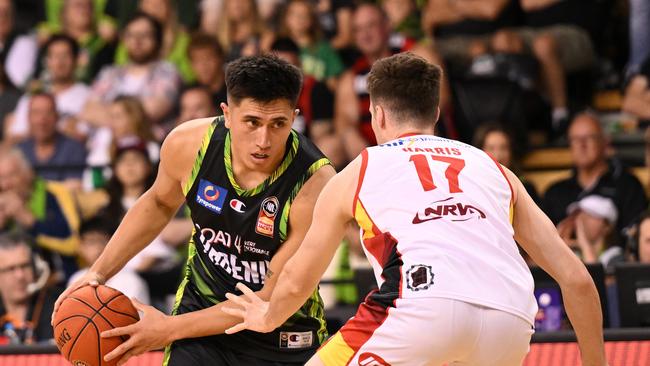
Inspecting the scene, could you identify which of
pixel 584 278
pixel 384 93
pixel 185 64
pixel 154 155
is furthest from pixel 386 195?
pixel 185 64

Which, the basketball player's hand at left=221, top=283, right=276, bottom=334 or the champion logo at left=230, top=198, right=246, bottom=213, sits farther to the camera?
the champion logo at left=230, top=198, right=246, bottom=213

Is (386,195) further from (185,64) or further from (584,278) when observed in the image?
(185,64)

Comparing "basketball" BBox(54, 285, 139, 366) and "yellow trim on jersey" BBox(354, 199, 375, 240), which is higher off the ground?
"yellow trim on jersey" BBox(354, 199, 375, 240)

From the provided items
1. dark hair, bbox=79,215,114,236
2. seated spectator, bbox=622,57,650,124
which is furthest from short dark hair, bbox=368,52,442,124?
seated spectator, bbox=622,57,650,124

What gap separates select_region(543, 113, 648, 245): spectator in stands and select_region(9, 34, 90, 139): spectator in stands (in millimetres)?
4467

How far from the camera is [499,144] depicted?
27.3ft

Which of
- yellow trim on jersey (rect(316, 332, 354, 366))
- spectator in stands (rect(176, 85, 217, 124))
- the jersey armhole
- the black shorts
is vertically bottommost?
the black shorts

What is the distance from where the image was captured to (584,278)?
402cm

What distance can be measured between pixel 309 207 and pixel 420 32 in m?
5.55

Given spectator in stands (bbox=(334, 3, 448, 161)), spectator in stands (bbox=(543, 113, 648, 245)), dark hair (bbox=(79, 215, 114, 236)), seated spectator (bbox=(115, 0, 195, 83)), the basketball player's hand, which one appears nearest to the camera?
the basketball player's hand

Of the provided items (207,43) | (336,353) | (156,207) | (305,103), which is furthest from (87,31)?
(336,353)

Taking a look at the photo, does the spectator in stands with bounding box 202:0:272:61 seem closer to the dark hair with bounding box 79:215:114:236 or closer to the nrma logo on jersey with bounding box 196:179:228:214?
the dark hair with bounding box 79:215:114:236

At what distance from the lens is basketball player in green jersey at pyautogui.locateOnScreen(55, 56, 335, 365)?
4648mm

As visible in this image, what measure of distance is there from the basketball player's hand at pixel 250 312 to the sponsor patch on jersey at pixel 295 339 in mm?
450
